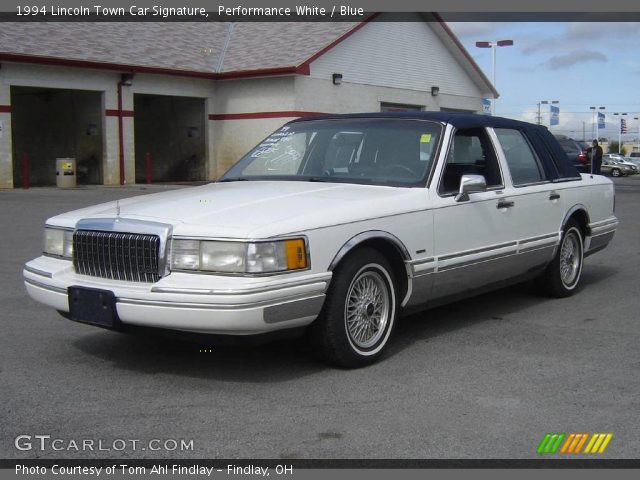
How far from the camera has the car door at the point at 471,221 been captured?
586cm

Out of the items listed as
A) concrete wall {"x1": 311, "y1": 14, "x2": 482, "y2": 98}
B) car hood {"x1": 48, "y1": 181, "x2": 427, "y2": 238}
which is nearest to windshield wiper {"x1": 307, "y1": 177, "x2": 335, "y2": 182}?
car hood {"x1": 48, "y1": 181, "x2": 427, "y2": 238}

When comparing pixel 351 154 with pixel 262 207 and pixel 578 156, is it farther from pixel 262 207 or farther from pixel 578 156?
pixel 578 156

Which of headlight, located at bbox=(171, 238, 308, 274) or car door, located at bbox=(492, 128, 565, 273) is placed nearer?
headlight, located at bbox=(171, 238, 308, 274)

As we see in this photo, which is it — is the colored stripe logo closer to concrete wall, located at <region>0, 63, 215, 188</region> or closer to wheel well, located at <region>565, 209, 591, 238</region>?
wheel well, located at <region>565, 209, 591, 238</region>

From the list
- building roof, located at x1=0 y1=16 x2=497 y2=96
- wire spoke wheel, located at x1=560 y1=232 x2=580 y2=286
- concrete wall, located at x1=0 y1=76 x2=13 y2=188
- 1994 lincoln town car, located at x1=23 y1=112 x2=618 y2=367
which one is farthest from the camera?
building roof, located at x1=0 y1=16 x2=497 y2=96

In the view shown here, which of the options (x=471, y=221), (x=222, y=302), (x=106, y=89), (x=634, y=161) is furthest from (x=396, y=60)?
(x=634, y=161)

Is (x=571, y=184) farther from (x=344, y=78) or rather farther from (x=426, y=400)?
(x=344, y=78)

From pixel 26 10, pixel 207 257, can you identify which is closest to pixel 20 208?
pixel 26 10

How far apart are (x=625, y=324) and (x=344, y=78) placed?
22958 millimetres

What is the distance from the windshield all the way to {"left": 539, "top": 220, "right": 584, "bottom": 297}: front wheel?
81.1 inches

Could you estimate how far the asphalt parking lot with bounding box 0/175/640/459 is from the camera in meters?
4.00

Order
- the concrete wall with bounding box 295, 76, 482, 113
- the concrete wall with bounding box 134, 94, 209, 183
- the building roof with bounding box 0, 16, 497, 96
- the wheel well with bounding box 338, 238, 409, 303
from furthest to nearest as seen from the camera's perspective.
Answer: the concrete wall with bounding box 134, 94, 209, 183 → the concrete wall with bounding box 295, 76, 482, 113 → the building roof with bounding box 0, 16, 497, 96 → the wheel well with bounding box 338, 238, 409, 303

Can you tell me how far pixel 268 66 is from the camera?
2689cm

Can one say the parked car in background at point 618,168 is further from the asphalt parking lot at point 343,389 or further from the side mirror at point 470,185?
the side mirror at point 470,185
